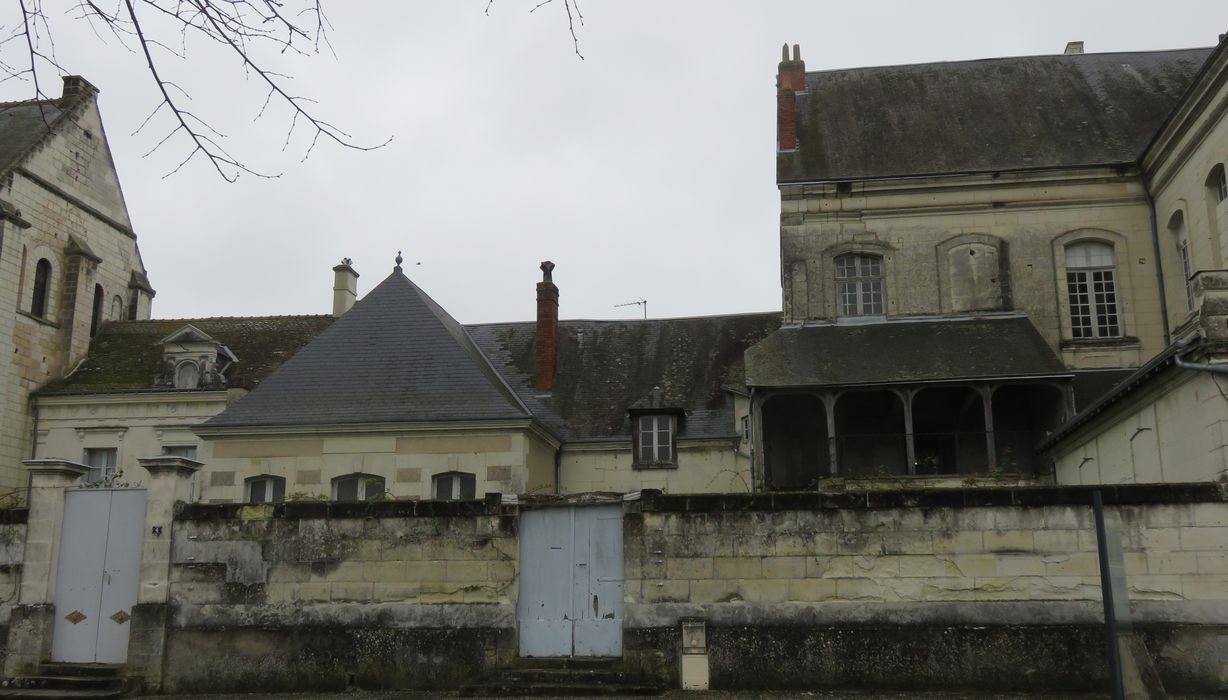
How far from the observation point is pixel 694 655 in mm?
9430

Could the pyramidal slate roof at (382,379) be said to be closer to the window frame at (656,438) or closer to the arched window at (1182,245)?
the window frame at (656,438)

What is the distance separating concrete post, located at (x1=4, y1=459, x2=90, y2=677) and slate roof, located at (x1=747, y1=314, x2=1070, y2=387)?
10157 mm

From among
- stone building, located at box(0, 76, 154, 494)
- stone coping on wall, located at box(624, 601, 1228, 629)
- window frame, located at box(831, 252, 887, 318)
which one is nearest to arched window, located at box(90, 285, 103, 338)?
stone building, located at box(0, 76, 154, 494)

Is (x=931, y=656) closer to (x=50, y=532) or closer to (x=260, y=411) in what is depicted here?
(x=50, y=532)

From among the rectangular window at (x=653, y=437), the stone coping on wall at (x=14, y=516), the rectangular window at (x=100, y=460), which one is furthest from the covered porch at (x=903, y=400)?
the rectangular window at (x=100, y=460)

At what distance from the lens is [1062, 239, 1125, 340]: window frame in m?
18.2

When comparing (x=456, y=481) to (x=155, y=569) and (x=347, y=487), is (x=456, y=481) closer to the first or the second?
(x=347, y=487)

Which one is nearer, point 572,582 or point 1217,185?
point 572,582

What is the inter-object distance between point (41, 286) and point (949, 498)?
2139cm

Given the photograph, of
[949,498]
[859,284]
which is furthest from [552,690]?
[859,284]

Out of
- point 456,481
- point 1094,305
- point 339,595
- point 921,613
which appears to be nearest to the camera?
point 921,613

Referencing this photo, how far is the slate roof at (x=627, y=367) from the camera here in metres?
19.7

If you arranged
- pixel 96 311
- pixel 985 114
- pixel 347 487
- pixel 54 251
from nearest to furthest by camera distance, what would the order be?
pixel 347 487
pixel 985 114
pixel 54 251
pixel 96 311

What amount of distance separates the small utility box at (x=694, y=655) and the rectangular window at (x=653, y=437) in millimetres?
9663
